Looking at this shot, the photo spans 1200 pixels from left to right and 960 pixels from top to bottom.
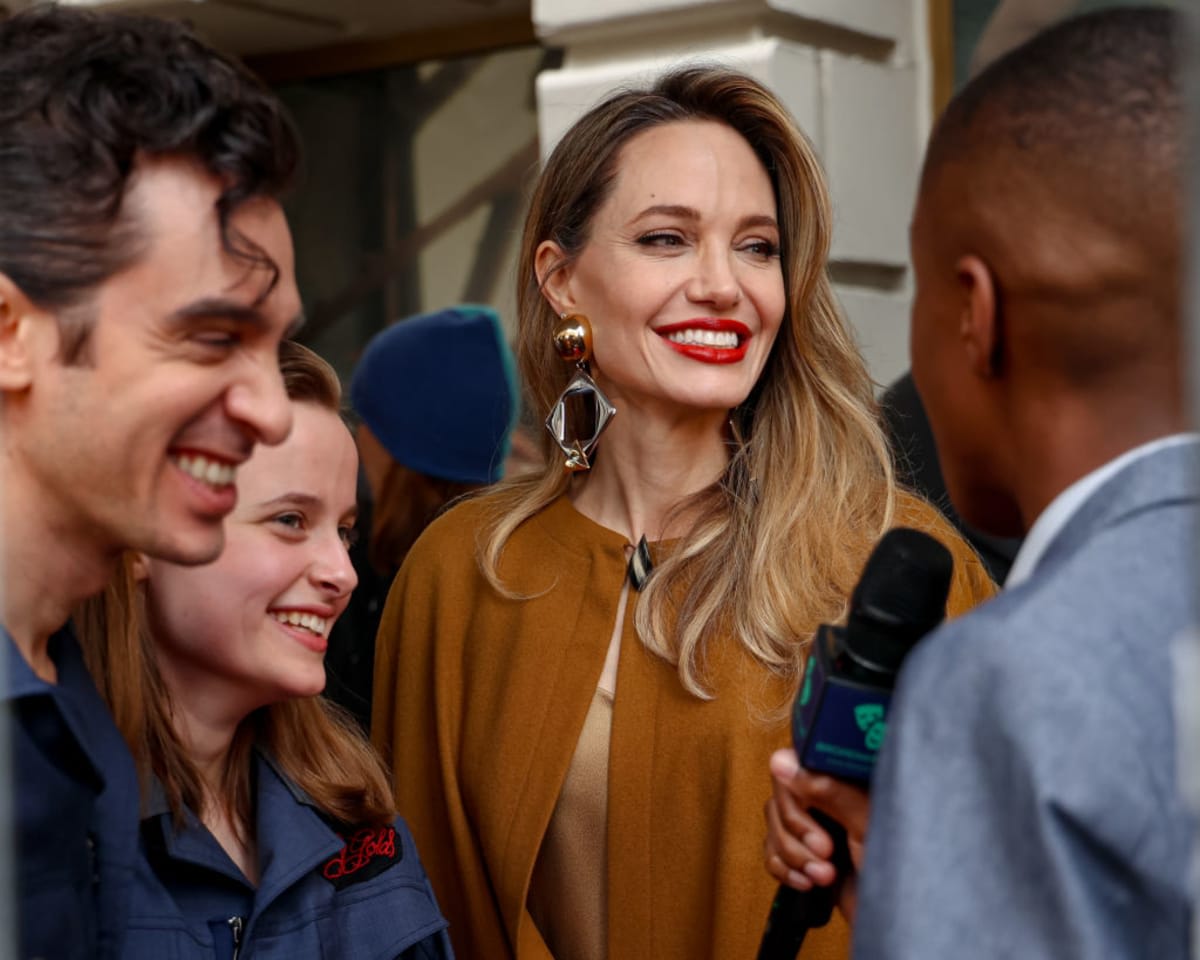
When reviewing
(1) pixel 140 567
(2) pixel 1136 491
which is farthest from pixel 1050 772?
Result: (1) pixel 140 567

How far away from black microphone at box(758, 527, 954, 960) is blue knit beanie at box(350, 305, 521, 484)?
2.19 meters

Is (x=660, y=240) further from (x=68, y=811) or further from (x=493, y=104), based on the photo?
(x=493, y=104)

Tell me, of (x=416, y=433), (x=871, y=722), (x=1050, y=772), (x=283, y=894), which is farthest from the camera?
(x=416, y=433)

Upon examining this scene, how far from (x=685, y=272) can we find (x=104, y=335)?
4.39 feet

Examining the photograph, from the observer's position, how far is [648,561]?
8.79ft

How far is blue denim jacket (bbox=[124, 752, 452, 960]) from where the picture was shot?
6.26ft

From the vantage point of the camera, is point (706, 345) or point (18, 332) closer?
point (18, 332)

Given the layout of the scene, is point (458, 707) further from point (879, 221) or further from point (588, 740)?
point (879, 221)

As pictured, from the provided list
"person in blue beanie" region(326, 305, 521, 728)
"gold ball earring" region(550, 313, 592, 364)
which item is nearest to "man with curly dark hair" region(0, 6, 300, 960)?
"gold ball earring" region(550, 313, 592, 364)

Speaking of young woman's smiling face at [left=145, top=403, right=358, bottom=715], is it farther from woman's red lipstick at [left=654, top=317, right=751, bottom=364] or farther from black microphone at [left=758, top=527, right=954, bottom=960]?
black microphone at [left=758, top=527, right=954, bottom=960]

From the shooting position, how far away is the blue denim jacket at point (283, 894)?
1.91 m

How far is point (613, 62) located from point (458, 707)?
1.90 m

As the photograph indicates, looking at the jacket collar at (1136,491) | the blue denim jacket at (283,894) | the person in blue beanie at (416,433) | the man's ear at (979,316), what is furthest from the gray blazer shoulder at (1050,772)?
the person in blue beanie at (416,433)

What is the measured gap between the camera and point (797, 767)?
1.59 meters
